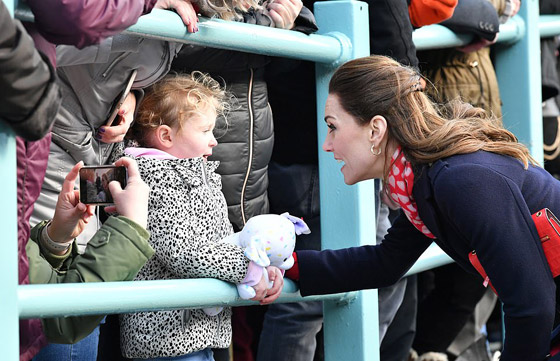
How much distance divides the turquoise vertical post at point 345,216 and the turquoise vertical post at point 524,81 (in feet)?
3.87

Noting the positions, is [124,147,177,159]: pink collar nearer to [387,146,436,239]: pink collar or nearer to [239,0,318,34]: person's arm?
[239,0,318,34]: person's arm

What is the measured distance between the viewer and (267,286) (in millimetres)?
2104

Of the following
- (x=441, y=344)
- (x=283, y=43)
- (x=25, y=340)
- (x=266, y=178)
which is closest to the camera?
(x=25, y=340)

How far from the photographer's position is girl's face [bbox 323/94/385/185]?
7.36 feet

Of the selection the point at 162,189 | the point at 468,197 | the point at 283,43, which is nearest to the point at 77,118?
the point at 162,189

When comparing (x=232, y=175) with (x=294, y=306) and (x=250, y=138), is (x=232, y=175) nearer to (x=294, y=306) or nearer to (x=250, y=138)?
(x=250, y=138)

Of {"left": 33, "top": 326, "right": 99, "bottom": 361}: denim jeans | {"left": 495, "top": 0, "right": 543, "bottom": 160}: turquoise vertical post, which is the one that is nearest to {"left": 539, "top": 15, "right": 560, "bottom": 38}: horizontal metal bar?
{"left": 495, "top": 0, "right": 543, "bottom": 160}: turquoise vertical post

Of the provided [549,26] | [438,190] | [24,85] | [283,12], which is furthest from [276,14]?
[549,26]

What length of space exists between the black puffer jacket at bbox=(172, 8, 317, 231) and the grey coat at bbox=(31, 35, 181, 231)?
9.9 inches

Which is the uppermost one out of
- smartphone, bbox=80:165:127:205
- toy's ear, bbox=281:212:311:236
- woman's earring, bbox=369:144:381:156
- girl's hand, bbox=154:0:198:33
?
girl's hand, bbox=154:0:198:33

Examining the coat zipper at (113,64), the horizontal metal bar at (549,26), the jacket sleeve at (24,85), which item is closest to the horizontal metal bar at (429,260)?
the coat zipper at (113,64)

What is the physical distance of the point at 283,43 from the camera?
2.23 meters

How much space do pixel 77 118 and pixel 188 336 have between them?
52 centimetres

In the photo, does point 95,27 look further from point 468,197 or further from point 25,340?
point 468,197
